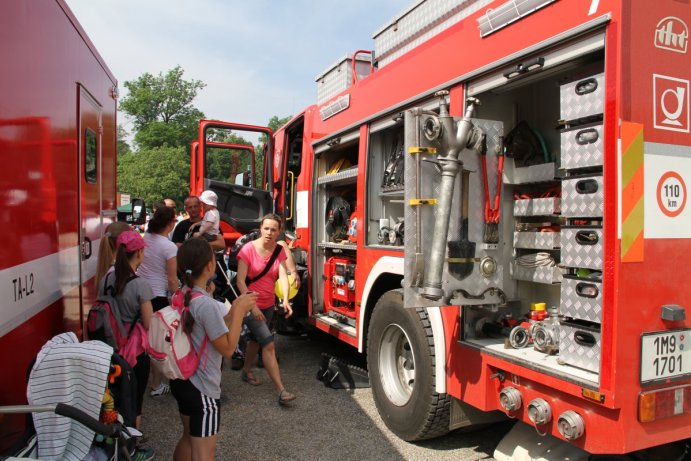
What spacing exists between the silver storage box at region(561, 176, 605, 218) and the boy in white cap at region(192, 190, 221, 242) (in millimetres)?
3874

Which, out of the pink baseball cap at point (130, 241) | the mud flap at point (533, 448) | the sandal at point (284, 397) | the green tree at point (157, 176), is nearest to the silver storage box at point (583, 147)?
the mud flap at point (533, 448)

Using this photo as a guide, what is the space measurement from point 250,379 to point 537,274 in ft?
10.4

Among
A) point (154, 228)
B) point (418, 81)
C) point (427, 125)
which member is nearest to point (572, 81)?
point (427, 125)

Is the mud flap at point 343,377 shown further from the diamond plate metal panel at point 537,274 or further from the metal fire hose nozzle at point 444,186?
the metal fire hose nozzle at point 444,186

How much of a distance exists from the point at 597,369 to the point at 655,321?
342mm

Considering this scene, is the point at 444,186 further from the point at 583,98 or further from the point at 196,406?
the point at 196,406

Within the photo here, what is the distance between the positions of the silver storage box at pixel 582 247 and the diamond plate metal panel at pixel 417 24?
1713 millimetres

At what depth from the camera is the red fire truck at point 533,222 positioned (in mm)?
2258

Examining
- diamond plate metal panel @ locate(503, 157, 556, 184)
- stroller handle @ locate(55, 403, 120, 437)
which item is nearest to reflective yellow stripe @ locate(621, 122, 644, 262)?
diamond plate metal panel @ locate(503, 157, 556, 184)

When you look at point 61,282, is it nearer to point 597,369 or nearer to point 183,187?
point 597,369

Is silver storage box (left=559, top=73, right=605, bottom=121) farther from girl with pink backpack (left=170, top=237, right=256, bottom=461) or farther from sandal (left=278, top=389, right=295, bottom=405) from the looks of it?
sandal (left=278, top=389, right=295, bottom=405)

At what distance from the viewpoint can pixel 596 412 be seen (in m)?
2.32

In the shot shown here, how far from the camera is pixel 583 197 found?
2.40m

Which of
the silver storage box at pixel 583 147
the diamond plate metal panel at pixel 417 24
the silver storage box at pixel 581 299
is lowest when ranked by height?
the silver storage box at pixel 581 299
